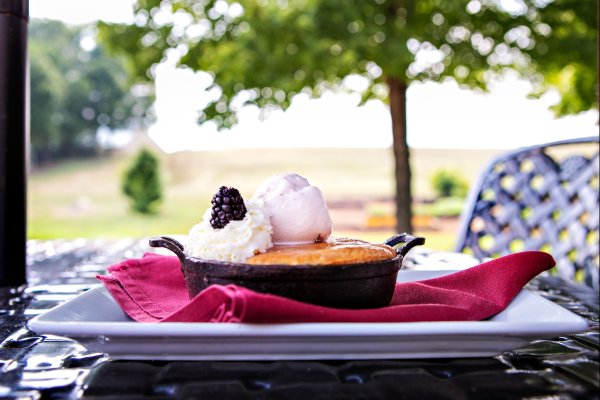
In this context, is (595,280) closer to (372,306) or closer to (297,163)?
(372,306)

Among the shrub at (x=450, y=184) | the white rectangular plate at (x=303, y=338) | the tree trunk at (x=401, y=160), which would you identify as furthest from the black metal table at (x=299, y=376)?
the shrub at (x=450, y=184)

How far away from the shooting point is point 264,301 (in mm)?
636

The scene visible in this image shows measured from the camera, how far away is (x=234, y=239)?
79 cm

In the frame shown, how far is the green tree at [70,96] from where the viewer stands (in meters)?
14.2

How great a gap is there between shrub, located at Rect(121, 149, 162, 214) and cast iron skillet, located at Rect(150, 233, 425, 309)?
11860 mm

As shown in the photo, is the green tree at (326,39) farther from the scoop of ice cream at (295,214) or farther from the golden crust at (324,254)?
the golden crust at (324,254)

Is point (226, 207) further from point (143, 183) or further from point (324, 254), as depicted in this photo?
point (143, 183)

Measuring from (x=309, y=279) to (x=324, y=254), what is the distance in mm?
52

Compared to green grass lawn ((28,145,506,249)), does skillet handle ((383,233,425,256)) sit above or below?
below

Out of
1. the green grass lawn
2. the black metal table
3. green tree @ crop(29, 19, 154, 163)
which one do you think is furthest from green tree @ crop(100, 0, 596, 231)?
green tree @ crop(29, 19, 154, 163)

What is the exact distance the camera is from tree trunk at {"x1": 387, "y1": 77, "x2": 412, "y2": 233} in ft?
17.5

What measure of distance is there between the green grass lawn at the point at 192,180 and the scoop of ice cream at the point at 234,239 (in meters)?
11.2

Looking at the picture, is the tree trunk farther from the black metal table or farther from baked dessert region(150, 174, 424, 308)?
the black metal table

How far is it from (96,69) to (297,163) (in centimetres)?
678
